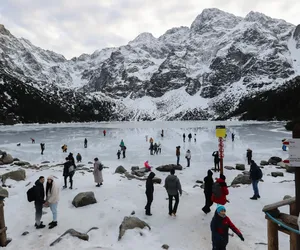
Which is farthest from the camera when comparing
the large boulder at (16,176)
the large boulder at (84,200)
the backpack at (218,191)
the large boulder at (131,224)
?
the large boulder at (16,176)

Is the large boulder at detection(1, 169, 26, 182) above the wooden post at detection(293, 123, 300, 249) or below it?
below

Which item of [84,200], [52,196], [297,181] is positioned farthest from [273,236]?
[84,200]

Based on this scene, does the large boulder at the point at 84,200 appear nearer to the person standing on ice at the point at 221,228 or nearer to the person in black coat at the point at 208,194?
the person in black coat at the point at 208,194

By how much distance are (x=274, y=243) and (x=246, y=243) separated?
3.38 meters

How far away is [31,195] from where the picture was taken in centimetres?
873

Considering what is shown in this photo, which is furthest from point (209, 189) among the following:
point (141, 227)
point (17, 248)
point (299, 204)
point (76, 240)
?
point (17, 248)

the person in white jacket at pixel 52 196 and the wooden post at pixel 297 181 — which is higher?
the wooden post at pixel 297 181

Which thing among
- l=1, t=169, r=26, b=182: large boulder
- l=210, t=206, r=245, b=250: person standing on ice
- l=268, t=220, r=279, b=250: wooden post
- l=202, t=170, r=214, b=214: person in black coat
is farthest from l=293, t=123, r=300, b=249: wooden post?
l=1, t=169, r=26, b=182: large boulder

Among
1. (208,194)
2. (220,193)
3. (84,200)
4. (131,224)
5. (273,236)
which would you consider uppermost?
(273,236)

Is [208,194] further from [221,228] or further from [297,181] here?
[297,181]

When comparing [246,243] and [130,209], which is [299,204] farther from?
[130,209]

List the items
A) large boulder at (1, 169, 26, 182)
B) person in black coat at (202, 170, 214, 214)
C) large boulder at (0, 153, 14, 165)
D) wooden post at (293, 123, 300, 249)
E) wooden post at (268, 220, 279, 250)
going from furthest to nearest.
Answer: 1. large boulder at (0, 153, 14, 165)
2. large boulder at (1, 169, 26, 182)
3. person in black coat at (202, 170, 214, 214)
4. wooden post at (268, 220, 279, 250)
5. wooden post at (293, 123, 300, 249)

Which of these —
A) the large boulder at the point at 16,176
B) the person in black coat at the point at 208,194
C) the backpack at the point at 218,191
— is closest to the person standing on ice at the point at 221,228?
the backpack at the point at 218,191

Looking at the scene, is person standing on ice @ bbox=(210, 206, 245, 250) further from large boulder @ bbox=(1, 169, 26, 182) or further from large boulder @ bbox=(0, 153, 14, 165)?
large boulder @ bbox=(0, 153, 14, 165)
